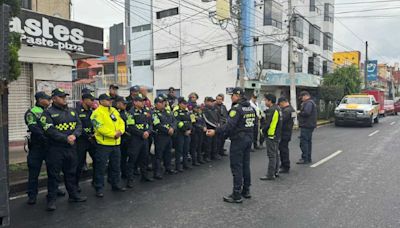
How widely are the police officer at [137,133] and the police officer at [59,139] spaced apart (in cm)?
132

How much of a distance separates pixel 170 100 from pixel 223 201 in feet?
13.6

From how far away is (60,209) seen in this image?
557cm

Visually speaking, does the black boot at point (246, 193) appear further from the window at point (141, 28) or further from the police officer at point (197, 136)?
the window at point (141, 28)

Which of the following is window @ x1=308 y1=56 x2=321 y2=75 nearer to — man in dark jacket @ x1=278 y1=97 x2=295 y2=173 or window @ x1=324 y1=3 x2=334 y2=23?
window @ x1=324 y1=3 x2=334 y2=23

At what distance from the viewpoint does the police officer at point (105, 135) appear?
6.14 m

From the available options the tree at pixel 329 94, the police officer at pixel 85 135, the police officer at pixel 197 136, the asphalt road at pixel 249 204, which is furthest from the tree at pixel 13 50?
the tree at pixel 329 94

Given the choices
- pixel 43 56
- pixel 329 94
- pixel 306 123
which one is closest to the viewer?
pixel 306 123

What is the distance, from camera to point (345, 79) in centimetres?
2861

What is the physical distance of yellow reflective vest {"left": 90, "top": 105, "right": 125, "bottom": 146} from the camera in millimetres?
6121

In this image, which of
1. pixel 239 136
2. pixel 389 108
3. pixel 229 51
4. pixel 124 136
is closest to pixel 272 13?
pixel 229 51

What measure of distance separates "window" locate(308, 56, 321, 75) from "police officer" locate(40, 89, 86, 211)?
3114 cm

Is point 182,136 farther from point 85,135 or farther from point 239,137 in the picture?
point 239,137

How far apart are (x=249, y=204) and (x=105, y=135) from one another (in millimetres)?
2622

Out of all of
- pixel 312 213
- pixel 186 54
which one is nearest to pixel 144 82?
pixel 186 54
